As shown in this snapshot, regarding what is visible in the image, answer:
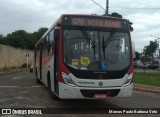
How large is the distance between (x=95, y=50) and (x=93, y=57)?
0.27 meters

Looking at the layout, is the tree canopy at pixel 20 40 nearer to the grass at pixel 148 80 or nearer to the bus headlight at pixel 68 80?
the grass at pixel 148 80

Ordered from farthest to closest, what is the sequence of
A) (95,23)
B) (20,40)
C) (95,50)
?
1. (20,40)
2. (95,23)
3. (95,50)

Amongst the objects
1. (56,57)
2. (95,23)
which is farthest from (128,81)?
(56,57)

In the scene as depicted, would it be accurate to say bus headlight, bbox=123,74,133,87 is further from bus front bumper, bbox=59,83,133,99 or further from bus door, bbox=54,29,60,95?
bus door, bbox=54,29,60,95

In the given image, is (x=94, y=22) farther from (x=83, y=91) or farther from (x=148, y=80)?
(x=148, y=80)

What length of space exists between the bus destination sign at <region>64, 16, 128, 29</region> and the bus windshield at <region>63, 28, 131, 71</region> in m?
0.22

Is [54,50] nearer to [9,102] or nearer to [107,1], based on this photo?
[9,102]

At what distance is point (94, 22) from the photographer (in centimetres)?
1295

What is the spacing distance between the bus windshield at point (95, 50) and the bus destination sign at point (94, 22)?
0.22m

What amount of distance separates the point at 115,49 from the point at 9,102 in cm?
465

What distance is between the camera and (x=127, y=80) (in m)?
12.7

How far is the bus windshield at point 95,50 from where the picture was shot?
12.4 meters

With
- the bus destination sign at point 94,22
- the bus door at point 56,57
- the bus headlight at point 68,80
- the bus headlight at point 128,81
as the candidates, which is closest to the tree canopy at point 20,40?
the bus door at point 56,57

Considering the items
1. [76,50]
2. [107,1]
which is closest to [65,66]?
[76,50]
